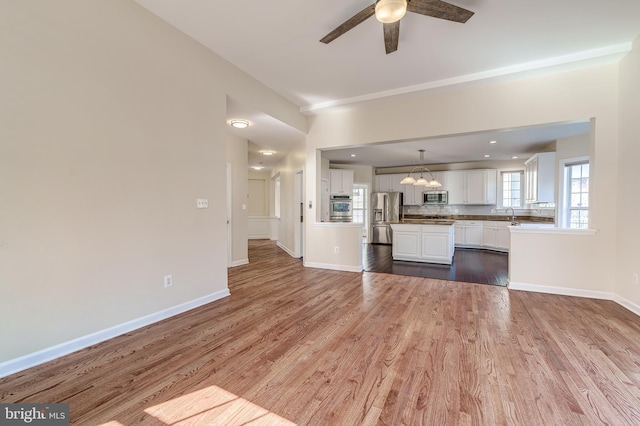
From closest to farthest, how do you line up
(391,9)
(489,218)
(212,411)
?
(212,411)
(391,9)
(489,218)

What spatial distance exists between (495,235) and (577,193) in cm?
247

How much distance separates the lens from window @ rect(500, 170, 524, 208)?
7.87 meters

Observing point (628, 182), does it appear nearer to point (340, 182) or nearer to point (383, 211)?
point (340, 182)

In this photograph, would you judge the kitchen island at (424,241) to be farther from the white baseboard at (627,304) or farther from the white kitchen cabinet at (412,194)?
the white kitchen cabinet at (412,194)

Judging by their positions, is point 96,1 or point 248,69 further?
point 248,69

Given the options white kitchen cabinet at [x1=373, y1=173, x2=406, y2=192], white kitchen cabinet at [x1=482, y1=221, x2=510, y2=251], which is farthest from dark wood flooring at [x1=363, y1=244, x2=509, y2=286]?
white kitchen cabinet at [x1=373, y1=173, x2=406, y2=192]

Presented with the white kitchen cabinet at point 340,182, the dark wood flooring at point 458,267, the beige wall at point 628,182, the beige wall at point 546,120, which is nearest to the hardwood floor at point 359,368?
the beige wall at point 628,182

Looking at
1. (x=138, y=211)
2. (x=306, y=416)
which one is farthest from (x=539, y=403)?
(x=138, y=211)

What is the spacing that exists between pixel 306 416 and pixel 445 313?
6.86 ft

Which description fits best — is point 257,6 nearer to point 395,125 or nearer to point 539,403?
point 395,125

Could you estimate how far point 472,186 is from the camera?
8.16 m

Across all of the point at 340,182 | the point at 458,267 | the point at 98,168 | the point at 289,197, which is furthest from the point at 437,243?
the point at 98,168

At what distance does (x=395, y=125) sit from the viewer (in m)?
4.54

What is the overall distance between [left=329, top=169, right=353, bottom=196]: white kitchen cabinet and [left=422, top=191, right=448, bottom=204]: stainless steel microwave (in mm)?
2581
